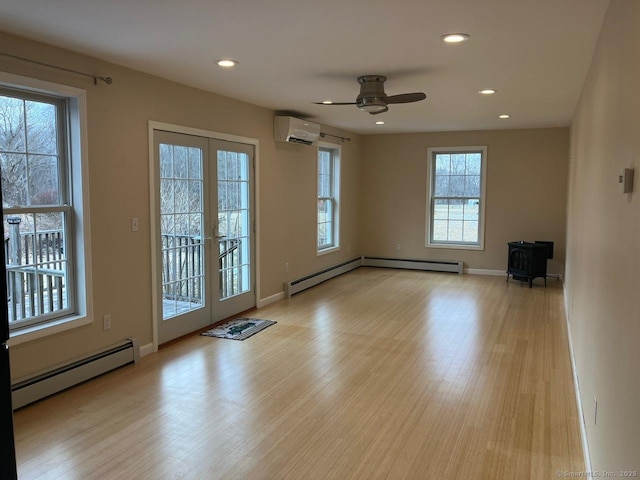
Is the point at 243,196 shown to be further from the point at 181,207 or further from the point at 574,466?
the point at 574,466

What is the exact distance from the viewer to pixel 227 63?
12.6 ft

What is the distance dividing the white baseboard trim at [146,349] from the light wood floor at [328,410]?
175 millimetres

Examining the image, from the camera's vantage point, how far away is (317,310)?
19.7ft

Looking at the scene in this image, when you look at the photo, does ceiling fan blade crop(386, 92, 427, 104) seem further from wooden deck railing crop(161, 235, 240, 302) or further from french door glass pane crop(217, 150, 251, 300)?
wooden deck railing crop(161, 235, 240, 302)

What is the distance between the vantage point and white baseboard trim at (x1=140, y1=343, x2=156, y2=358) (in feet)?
14.2

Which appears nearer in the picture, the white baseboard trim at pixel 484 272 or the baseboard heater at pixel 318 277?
the baseboard heater at pixel 318 277

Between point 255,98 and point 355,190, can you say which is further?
point 355,190

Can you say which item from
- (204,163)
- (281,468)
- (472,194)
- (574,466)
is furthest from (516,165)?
(281,468)

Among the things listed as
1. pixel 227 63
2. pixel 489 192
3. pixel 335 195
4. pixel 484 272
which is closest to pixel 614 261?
pixel 227 63

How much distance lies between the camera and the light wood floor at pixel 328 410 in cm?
264

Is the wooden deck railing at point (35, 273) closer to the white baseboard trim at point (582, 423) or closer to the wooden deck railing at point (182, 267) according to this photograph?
the wooden deck railing at point (182, 267)

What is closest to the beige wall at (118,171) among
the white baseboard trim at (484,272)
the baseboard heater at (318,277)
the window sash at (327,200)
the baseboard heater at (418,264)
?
the baseboard heater at (318,277)

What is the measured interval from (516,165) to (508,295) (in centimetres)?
236

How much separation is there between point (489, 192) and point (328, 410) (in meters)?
5.96
